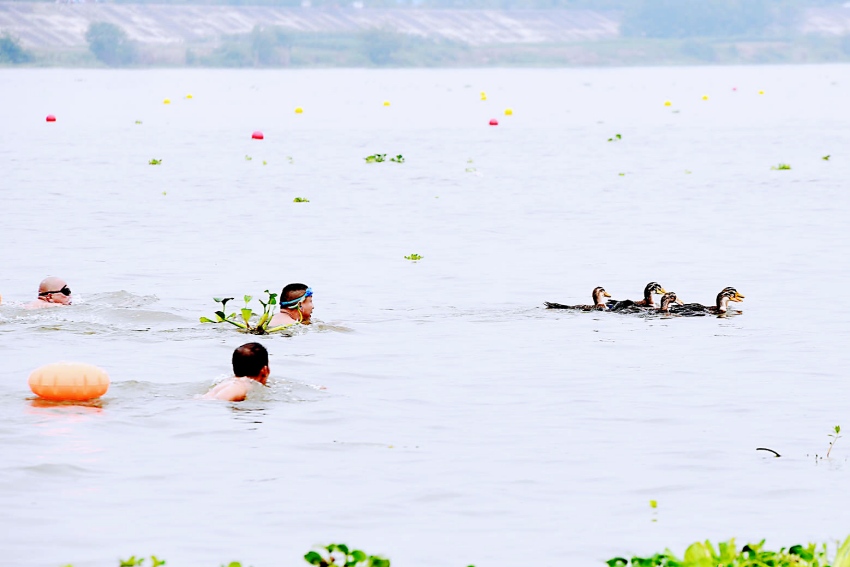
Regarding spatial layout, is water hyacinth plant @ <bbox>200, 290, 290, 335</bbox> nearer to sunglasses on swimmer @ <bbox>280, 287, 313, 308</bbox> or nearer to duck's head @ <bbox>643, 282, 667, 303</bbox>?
sunglasses on swimmer @ <bbox>280, 287, 313, 308</bbox>

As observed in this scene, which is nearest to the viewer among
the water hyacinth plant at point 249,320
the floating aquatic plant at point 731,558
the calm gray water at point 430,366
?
the floating aquatic plant at point 731,558

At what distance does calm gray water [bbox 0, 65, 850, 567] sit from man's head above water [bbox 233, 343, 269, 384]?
1.00ft

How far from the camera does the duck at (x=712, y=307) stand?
20188mm

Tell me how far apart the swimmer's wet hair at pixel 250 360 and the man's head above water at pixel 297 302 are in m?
3.81

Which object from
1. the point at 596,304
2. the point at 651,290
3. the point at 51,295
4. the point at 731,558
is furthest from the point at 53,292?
the point at 731,558

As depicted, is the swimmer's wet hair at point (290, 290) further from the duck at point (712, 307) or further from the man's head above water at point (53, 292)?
the duck at point (712, 307)

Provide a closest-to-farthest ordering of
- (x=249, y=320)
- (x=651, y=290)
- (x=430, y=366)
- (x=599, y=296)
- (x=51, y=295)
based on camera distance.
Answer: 1. (x=430, y=366)
2. (x=249, y=320)
3. (x=51, y=295)
4. (x=599, y=296)
5. (x=651, y=290)

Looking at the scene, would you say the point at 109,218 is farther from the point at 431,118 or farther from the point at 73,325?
the point at 431,118

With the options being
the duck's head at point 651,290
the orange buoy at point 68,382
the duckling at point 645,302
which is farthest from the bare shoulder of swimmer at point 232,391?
the duck's head at point 651,290

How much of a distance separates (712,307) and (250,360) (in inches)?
298

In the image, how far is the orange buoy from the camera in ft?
48.0

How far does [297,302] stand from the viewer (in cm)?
1930

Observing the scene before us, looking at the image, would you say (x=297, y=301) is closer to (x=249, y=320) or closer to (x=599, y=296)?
(x=249, y=320)

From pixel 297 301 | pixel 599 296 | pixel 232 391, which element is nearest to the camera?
pixel 232 391
